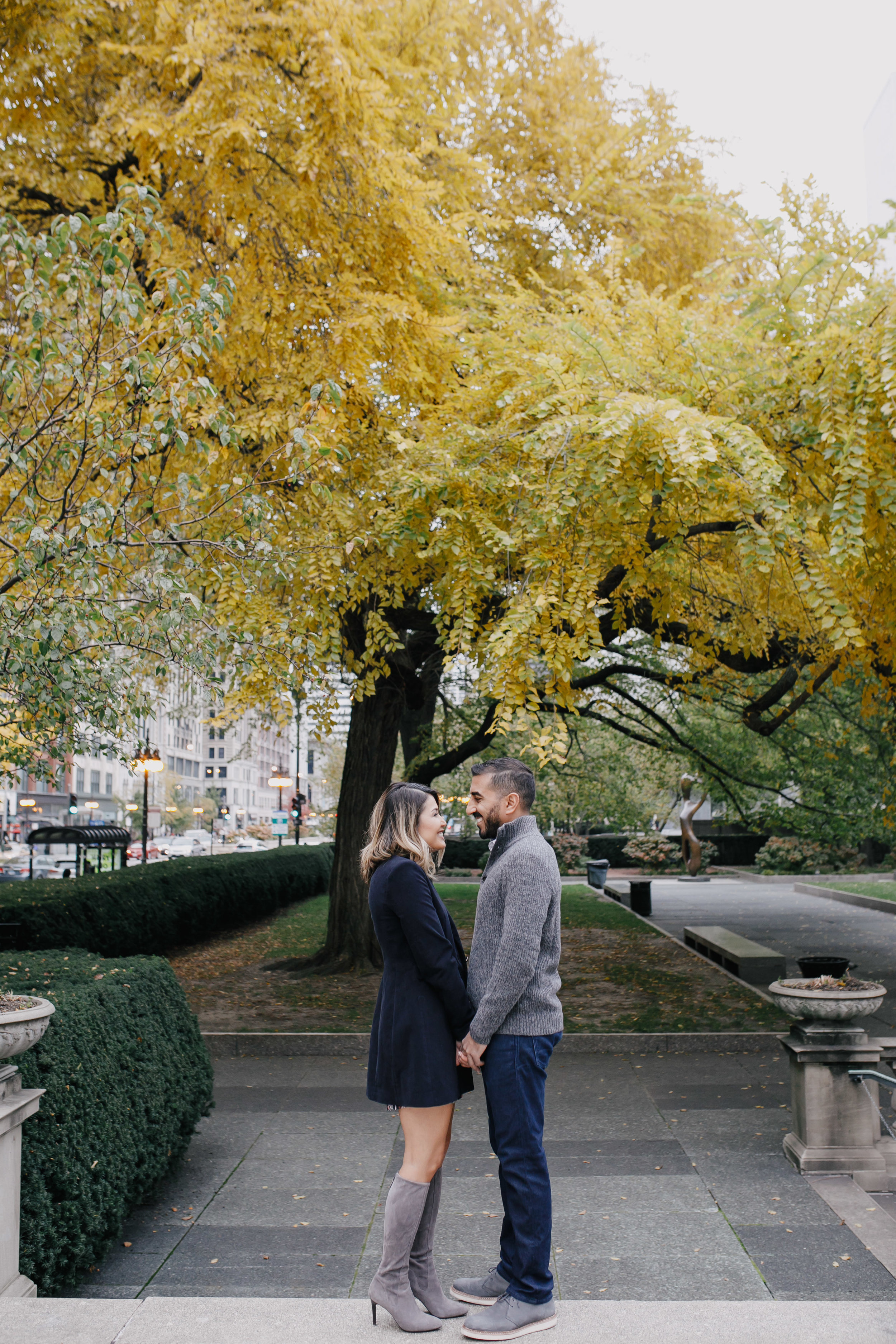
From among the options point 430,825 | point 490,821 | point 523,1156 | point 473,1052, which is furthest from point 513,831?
point 523,1156

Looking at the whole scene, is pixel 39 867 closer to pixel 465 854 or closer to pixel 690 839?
pixel 465 854

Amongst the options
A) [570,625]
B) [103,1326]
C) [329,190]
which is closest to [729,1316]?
[103,1326]

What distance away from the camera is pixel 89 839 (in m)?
21.9

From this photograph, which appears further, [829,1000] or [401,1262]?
[829,1000]

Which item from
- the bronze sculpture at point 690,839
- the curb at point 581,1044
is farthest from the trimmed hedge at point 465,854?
the curb at point 581,1044

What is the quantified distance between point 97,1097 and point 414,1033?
6.30 feet

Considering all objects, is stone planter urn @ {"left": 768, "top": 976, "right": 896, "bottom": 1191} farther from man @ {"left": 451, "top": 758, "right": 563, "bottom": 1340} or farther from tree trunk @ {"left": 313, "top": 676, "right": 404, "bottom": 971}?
tree trunk @ {"left": 313, "top": 676, "right": 404, "bottom": 971}

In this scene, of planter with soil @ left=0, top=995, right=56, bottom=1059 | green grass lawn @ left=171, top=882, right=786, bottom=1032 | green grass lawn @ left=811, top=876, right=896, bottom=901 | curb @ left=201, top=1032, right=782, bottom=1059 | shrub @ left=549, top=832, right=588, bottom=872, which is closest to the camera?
planter with soil @ left=0, top=995, right=56, bottom=1059

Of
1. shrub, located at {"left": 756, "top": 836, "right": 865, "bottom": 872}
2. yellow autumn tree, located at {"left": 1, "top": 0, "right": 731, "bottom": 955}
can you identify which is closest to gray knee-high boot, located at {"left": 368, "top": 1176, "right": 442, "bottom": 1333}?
yellow autumn tree, located at {"left": 1, "top": 0, "right": 731, "bottom": 955}

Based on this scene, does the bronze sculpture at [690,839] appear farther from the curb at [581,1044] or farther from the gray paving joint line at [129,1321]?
the gray paving joint line at [129,1321]

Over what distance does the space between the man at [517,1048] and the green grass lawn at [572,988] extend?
589cm

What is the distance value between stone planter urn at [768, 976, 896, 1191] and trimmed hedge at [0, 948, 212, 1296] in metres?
3.41

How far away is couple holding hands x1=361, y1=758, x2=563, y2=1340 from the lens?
11.6 ft

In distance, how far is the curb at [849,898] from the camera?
21.3 meters
